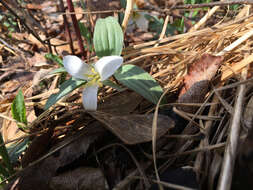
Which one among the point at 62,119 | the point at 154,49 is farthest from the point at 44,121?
the point at 154,49

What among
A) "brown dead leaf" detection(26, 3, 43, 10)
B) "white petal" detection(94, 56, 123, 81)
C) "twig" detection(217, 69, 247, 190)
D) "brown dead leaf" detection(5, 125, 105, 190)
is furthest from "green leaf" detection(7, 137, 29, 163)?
"brown dead leaf" detection(26, 3, 43, 10)

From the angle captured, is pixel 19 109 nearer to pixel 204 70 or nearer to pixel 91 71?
pixel 91 71

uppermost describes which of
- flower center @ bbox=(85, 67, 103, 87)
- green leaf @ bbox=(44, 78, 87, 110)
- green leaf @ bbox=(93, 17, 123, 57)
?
green leaf @ bbox=(93, 17, 123, 57)

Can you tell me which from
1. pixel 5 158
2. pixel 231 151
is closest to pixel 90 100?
pixel 5 158

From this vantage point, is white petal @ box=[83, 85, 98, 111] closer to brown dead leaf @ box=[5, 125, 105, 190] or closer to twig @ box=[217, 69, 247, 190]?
brown dead leaf @ box=[5, 125, 105, 190]

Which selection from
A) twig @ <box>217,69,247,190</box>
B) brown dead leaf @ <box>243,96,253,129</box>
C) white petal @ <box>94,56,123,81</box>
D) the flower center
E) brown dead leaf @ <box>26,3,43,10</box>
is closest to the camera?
twig @ <box>217,69,247,190</box>

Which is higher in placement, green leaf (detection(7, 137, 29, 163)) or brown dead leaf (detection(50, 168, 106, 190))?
brown dead leaf (detection(50, 168, 106, 190))
